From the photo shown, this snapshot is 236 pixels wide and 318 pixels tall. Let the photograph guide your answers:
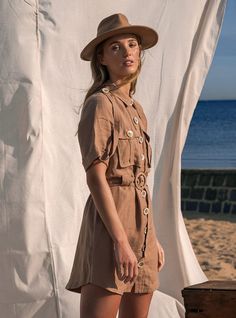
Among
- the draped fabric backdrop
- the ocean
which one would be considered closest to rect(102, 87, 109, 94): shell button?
the draped fabric backdrop

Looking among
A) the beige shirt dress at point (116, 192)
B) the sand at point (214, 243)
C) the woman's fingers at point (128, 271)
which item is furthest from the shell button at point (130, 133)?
the sand at point (214, 243)

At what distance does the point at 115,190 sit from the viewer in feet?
8.84

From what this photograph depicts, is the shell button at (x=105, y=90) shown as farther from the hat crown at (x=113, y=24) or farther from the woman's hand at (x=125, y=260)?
the woman's hand at (x=125, y=260)

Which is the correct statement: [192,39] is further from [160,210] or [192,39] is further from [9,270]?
[9,270]

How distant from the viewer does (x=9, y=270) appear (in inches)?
158

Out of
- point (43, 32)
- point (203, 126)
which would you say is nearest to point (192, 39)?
point (43, 32)

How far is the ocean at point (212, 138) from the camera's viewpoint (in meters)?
33.2

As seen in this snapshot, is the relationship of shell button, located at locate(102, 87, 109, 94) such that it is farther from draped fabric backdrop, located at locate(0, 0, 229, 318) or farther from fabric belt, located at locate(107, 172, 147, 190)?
draped fabric backdrop, located at locate(0, 0, 229, 318)

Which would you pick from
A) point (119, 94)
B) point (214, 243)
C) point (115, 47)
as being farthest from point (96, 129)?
point (214, 243)

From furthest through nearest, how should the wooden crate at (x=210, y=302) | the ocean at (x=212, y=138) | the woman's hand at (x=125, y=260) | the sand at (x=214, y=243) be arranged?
the ocean at (x=212, y=138) < the sand at (x=214, y=243) < the wooden crate at (x=210, y=302) < the woman's hand at (x=125, y=260)

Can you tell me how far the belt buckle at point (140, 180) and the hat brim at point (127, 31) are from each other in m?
0.41

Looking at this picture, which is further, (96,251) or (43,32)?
(43,32)

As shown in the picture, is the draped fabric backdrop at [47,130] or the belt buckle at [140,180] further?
the draped fabric backdrop at [47,130]

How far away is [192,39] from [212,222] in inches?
222
